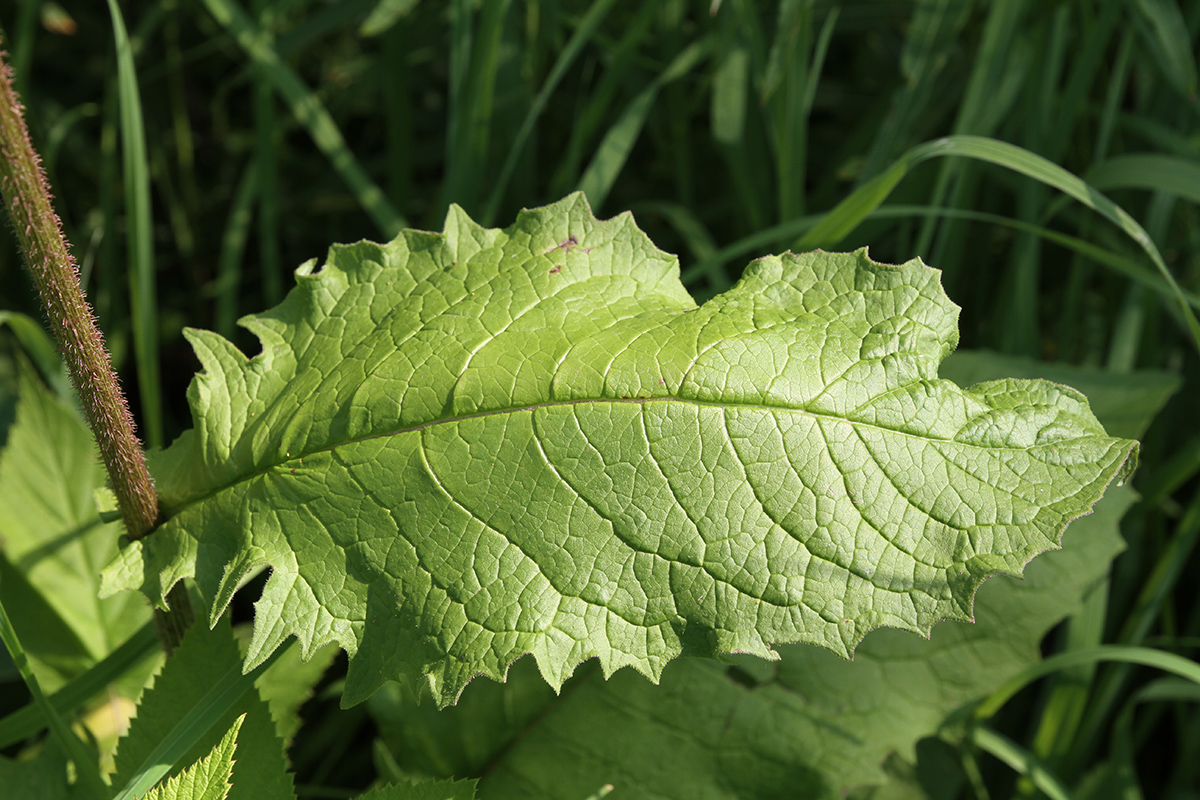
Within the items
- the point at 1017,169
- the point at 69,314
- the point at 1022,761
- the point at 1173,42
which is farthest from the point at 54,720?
the point at 1173,42

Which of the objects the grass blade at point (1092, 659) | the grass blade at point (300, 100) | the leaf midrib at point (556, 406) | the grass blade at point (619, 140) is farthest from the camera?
the grass blade at point (300, 100)

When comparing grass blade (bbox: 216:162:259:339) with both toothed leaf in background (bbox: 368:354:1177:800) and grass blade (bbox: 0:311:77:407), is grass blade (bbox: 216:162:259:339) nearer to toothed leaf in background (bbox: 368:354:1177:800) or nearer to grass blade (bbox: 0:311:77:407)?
grass blade (bbox: 0:311:77:407)

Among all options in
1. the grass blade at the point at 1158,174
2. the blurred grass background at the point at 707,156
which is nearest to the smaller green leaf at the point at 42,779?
the blurred grass background at the point at 707,156

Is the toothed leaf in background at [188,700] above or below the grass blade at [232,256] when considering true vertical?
below

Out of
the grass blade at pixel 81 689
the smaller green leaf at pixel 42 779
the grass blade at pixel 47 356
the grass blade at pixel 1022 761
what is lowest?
the grass blade at pixel 1022 761

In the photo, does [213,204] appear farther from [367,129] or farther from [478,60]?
[478,60]

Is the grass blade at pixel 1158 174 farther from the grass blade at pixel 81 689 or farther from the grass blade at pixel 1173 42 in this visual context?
the grass blade at pixel 81 689

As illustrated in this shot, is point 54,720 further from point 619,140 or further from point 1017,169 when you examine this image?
point 1017,169
